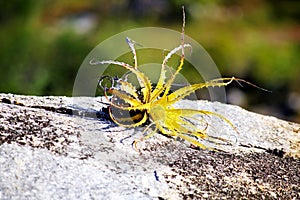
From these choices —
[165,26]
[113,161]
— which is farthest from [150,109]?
[165,26]

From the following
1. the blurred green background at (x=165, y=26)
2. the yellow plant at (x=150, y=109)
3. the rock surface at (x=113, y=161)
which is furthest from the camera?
the blurred green background at (x=165, y=26)

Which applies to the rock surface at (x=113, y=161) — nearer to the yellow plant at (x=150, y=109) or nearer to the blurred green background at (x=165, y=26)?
the yellow plant at (x=150, y=109)

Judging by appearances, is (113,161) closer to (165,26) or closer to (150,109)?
(150,109)

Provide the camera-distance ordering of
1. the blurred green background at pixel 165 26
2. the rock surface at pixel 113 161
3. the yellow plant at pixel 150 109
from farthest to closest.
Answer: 1. the blurred green background at pixel 165 26
2. the yellow plant at pixel 150 109
3. the rock surface at pixel 113 161

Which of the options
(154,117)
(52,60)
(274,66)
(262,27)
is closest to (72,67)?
(52,60)

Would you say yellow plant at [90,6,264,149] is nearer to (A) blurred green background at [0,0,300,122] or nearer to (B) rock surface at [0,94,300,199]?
(B) rock surface at [0,94,300,199]

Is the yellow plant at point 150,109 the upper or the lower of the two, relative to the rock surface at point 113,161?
upper

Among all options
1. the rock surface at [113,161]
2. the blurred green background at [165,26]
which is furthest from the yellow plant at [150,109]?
the blurred green background at [165,26]
